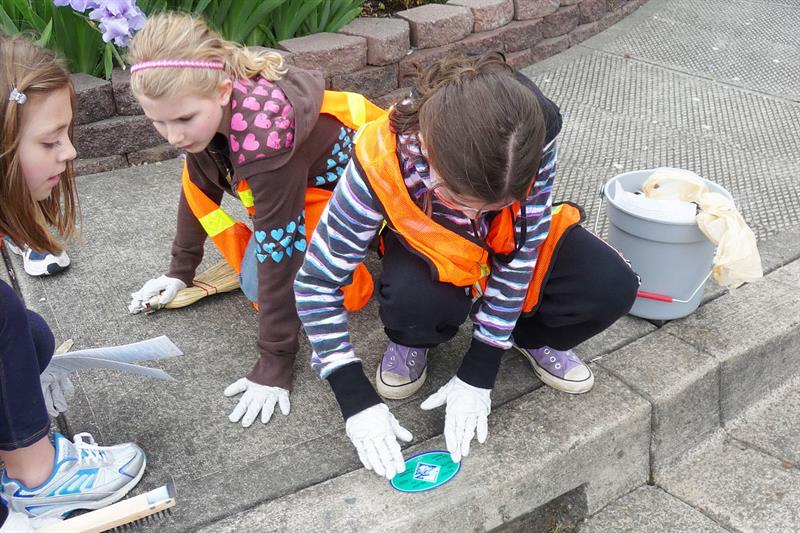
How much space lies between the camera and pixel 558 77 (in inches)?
157

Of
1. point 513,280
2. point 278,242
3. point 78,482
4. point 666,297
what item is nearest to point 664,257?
point 666,297

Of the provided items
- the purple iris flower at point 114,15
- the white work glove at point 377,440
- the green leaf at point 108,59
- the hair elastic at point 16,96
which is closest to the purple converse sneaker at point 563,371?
the white work glove at point 377,440

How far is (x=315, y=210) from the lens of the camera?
2148 mm

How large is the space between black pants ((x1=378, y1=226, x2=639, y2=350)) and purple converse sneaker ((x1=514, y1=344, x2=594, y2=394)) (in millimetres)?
75

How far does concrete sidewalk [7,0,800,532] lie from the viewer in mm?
1656

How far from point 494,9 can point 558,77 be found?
0.47 meters

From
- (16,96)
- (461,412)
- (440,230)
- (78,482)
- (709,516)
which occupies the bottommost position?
(709,516)

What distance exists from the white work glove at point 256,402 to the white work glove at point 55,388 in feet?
1.22

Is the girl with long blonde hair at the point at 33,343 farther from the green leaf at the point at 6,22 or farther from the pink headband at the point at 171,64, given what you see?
the green leaf at the point at 6,22

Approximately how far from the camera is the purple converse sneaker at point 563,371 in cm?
192

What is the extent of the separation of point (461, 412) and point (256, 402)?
49 cm

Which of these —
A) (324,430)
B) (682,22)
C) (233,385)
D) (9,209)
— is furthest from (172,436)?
(682,22)

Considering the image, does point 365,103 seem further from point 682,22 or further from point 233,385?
point 682,22

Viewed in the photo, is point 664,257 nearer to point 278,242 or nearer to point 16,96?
point 278,242
